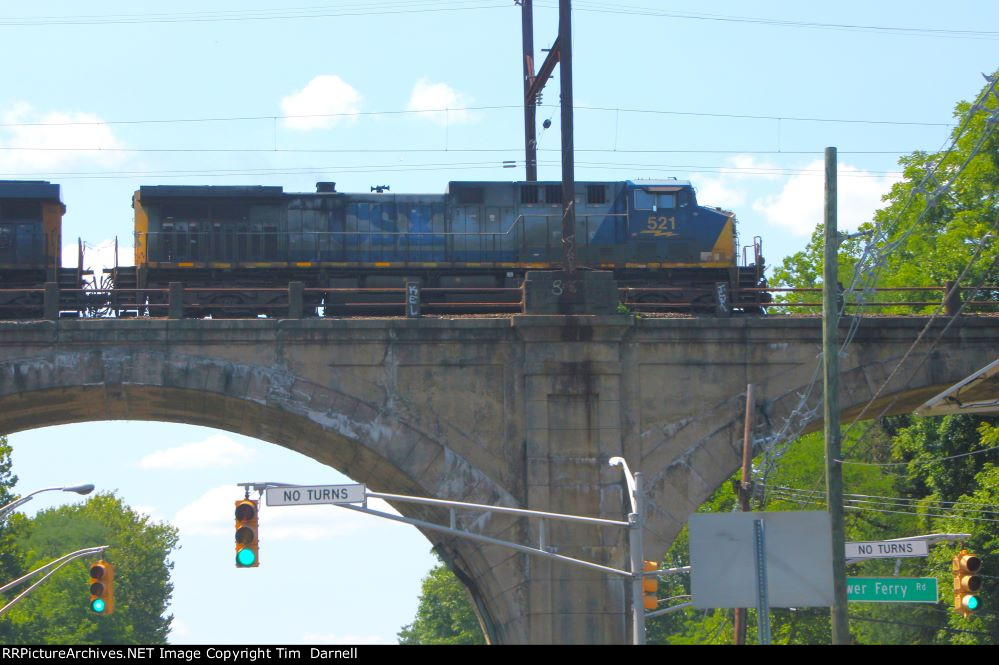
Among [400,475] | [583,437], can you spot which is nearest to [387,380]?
[400,475]

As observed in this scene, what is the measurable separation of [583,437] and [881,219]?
87.1ft

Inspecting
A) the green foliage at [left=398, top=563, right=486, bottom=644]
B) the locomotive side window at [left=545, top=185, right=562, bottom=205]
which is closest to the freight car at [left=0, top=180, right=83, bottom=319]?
the locomotive side window at [left=545, top=185, right=562, bottom=205]

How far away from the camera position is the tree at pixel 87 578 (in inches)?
2862

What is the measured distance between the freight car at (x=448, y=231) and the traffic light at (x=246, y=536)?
17.3 m

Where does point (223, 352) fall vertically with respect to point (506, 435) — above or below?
above

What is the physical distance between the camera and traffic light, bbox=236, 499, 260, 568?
793 inches

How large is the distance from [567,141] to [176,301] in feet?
28.7

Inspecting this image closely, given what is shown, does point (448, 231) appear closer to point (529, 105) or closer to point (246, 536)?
point (529, 105)

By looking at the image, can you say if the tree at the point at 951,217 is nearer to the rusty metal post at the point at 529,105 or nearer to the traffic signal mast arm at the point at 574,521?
the rusty metal post at the point at 529,105

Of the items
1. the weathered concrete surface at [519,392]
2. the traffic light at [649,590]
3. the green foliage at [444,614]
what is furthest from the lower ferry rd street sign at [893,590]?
the green foliage at [444,614]

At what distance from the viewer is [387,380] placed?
1091 inches
